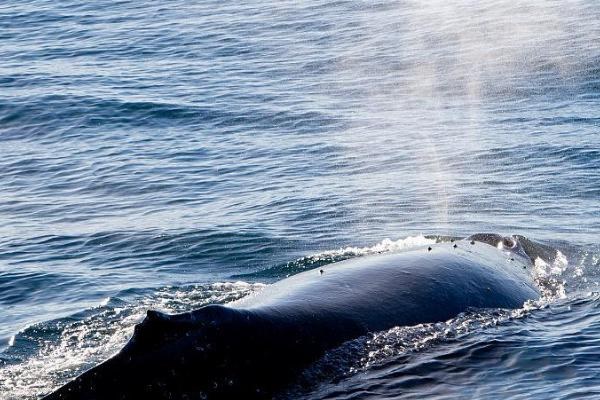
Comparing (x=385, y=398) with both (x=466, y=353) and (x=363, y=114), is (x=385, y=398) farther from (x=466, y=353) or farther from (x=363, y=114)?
(x=363, y=114)

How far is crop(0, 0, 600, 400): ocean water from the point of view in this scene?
9.73 metres

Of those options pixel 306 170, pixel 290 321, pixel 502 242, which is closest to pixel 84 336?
pixel 290 321

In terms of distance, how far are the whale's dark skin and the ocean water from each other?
0.19 meters

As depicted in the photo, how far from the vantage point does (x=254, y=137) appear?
78.1 ft

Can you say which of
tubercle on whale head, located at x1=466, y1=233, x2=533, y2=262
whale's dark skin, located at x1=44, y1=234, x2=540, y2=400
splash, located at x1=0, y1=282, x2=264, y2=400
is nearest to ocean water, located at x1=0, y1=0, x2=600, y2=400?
splash, located at x1=0, y1=282, x2=264, y2=400

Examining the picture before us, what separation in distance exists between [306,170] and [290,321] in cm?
1238

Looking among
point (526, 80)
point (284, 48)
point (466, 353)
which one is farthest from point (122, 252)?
point (284, 48)

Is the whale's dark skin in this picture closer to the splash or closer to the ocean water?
the ocean water

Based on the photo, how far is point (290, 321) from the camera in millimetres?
8273

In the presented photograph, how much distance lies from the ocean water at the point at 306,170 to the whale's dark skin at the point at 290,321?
0.19m

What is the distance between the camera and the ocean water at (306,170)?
9734 mm

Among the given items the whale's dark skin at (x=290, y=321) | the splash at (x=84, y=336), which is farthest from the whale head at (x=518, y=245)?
the splash at (x=84, y=336)

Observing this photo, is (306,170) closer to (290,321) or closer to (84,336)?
(84,336)

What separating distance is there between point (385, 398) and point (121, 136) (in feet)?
57.5
